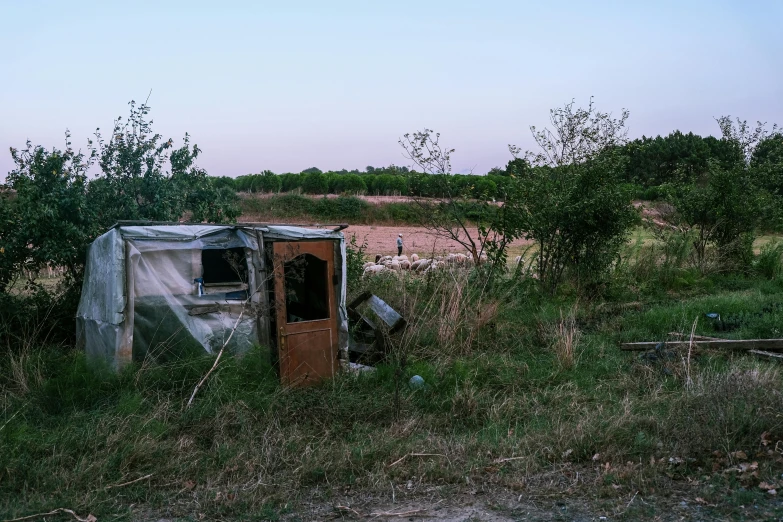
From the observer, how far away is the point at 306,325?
27.0ft

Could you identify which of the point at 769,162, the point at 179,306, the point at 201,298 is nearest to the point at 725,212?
the point at 769,162

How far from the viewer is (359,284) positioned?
11094 millimetres

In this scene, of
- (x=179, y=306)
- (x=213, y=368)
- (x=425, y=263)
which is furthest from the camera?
(x=425, y=263)

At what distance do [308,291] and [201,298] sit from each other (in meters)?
1.91

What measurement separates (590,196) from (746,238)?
6.67 m

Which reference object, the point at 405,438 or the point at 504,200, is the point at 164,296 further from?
the point at 504,200

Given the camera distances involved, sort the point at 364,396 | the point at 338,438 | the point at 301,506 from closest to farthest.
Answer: the point at 301,506 → the point at 338,438 → the point at 364,396

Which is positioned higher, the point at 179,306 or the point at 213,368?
the point at 179,306

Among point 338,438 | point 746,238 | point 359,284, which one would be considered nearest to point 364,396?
point 338,438

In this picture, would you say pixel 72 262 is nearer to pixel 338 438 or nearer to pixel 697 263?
pixel 338 438

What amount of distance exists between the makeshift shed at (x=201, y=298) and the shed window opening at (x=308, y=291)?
138 mm

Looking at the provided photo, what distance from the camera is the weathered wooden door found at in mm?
7957

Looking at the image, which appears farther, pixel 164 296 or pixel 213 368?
pixel 164 296

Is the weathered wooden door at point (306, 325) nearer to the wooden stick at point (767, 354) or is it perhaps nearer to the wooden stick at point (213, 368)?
the wooden stick at point (213, 368)
